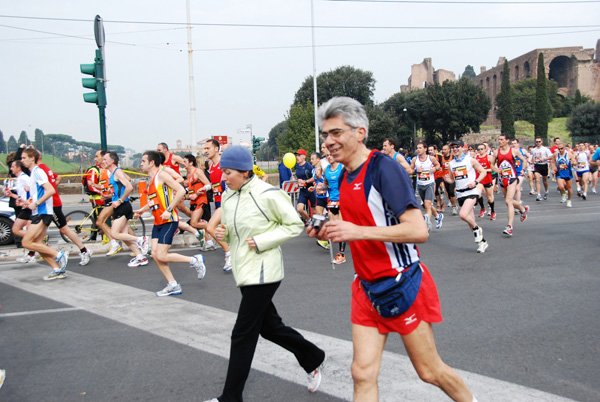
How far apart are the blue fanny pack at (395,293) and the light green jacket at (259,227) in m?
1.03

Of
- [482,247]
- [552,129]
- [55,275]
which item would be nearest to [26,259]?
[55,275]

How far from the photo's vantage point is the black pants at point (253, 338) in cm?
310

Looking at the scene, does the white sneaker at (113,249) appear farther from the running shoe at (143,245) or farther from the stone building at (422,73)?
the stone building at (422,73)

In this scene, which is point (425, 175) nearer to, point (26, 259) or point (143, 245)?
point (143, 245)

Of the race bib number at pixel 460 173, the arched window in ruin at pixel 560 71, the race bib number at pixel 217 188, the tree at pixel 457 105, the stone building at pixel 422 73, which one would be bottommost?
the race bib number at pixel 217 188

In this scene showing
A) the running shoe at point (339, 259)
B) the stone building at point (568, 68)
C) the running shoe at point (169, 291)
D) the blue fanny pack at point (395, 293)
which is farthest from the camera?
the stone building at point (568, 68)

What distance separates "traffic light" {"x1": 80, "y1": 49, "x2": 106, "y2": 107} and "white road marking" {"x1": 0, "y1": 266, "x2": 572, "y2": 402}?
4.19 m

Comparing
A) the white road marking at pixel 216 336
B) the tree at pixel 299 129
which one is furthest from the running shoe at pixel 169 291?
the tree at pixel 299 129

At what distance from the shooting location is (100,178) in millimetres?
9781

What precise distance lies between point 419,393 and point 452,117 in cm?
6404

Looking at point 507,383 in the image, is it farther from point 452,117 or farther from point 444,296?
point 452,117

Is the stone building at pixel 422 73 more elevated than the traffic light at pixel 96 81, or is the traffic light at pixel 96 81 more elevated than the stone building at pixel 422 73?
the stone building at pixel 422 73

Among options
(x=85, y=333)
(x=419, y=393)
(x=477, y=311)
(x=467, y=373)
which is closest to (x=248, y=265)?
(x=419, y=393)

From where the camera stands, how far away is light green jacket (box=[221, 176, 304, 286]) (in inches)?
128
